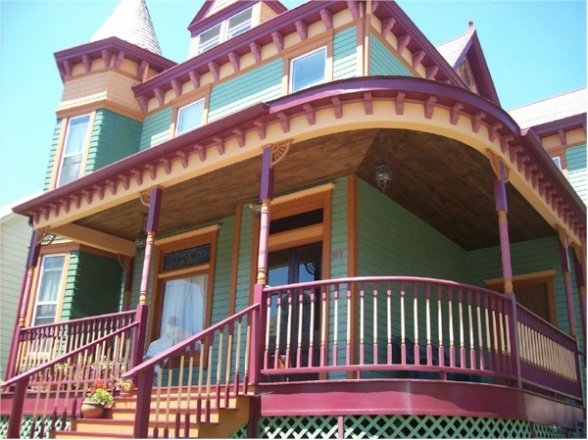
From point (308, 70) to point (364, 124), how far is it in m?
4.68

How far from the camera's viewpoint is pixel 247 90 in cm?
1235

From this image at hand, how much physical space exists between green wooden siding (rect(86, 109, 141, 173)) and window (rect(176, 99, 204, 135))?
55.8 inches

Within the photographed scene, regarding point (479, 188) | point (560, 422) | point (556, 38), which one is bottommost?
point (560, 422)

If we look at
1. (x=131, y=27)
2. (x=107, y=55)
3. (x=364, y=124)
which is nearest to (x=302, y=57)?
(x=364, y=124)

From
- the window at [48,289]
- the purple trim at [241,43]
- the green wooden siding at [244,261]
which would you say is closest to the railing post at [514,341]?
the green wooden siding at [244,261]

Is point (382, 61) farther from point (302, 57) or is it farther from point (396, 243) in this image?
point (396, 243)

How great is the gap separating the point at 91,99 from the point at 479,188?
949cm

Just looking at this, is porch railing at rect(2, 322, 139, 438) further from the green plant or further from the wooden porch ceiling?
the wooden porch ceiling

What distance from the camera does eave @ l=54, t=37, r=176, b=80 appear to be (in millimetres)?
14445

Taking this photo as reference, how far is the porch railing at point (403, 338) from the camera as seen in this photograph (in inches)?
243

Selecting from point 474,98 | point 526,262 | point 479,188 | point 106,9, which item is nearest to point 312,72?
point 479,188

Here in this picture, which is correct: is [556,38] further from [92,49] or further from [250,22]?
[92,49]

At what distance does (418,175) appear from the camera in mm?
9086

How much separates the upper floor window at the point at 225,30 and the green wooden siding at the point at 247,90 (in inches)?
75.1
